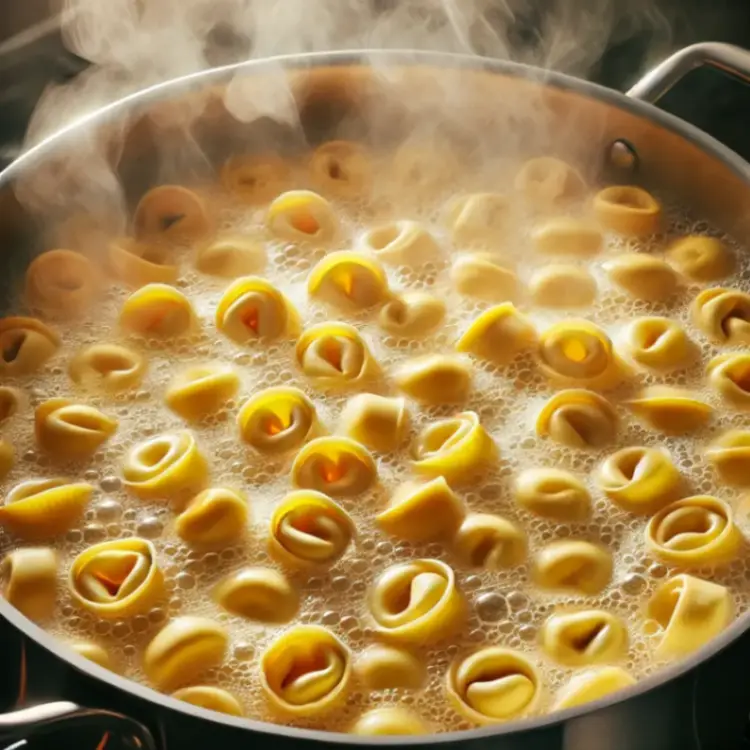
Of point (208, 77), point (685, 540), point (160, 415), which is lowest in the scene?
point (685, 540)

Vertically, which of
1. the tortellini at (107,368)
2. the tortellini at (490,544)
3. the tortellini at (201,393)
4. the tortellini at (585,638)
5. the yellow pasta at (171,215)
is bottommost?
the tortellini at (585,638)

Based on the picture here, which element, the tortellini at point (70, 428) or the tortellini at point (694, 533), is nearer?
the tortellini at point (694, 533)

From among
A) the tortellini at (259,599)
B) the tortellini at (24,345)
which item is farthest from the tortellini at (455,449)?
the tortellini at (24,345)

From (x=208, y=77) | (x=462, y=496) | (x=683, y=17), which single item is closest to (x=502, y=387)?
(x=462, y=496)

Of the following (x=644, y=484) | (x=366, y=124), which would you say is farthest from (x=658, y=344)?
(x=366, y=124)

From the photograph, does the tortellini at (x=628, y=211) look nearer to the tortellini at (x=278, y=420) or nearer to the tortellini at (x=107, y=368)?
the tortellini at (x=278, y=420)

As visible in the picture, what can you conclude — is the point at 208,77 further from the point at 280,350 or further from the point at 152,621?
the point at 152,621
